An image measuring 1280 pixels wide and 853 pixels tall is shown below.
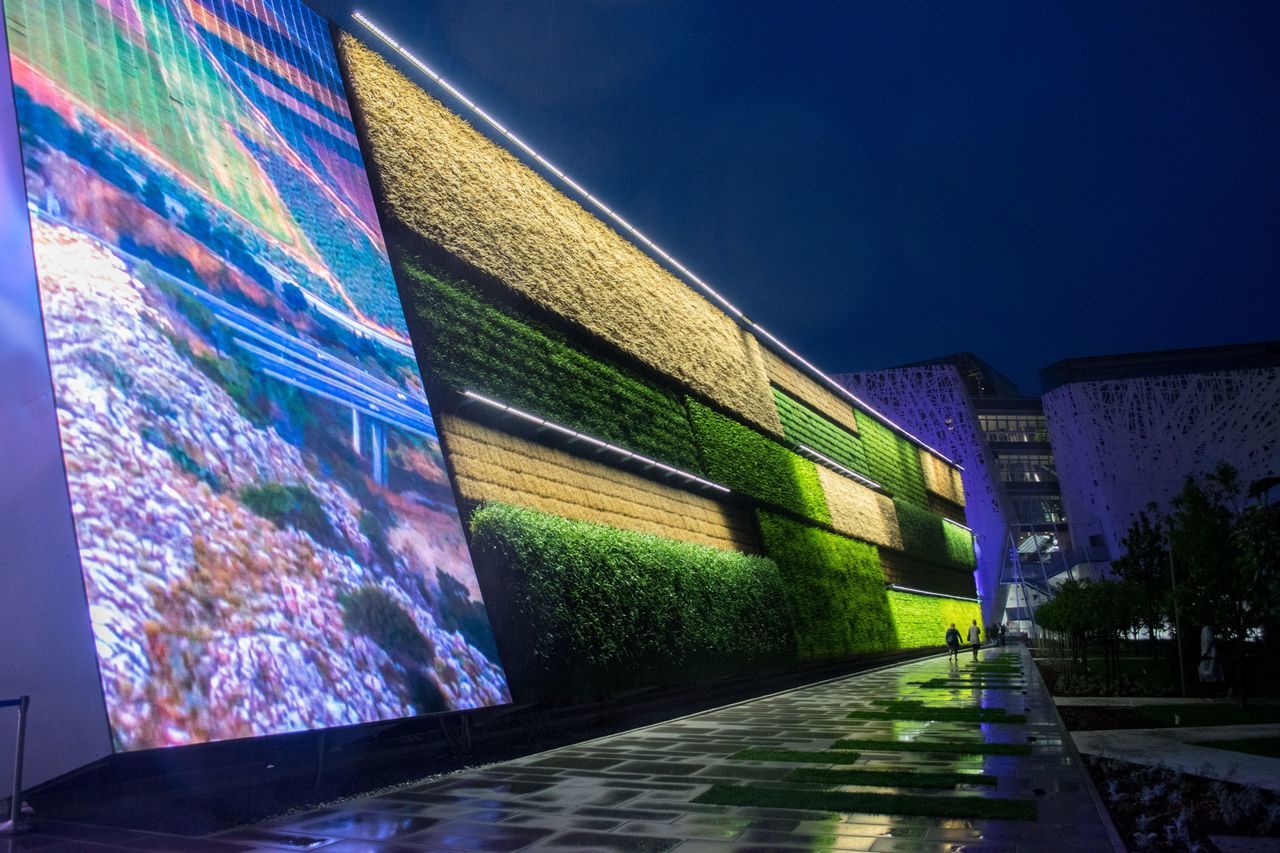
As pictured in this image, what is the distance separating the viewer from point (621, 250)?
725 inches

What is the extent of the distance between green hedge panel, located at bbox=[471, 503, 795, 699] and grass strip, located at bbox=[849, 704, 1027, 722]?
3.07m

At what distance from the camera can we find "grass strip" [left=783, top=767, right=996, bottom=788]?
698 centimetres

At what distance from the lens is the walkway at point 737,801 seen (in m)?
5.17

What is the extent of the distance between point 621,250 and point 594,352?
344 cm

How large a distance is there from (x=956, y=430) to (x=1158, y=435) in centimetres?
1473

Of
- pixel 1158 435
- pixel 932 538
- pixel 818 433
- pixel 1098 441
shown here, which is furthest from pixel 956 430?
pixel 818 433

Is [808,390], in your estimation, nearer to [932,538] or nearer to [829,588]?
[829,588]

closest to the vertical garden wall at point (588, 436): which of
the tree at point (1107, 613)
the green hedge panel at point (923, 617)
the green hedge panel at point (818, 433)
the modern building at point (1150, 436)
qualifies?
the green hedge panel at point (818, 433)

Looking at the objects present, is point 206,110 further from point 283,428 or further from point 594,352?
point 594,352

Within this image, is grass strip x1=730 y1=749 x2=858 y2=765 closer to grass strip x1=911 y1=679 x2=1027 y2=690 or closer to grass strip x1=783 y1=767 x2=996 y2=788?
grass strip x1=783 y1=767 x2=996 y2=788

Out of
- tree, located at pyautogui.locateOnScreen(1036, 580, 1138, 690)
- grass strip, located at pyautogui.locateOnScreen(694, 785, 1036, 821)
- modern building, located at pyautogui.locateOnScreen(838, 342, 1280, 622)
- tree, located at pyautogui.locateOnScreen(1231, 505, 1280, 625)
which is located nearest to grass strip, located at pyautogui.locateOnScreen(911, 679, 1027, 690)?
tree, located at pyautogui.locateOnScreen(1036, 580, 1138, 690)

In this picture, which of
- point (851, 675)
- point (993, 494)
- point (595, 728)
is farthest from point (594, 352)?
point (993, 494)

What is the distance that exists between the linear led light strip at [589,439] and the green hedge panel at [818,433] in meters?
6.84

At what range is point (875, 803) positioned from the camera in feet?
20.3
